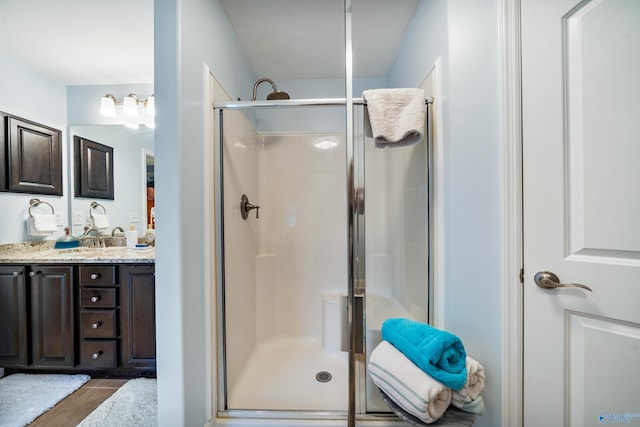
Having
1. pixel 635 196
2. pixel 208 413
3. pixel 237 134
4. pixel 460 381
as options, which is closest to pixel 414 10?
pixel 237 134

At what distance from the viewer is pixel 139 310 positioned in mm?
1584

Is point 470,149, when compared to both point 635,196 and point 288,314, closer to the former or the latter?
point 635,196

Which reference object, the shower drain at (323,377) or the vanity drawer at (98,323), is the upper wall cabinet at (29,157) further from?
the shower drain at (323,377)

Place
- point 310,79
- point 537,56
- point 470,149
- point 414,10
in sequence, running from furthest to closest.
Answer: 1. point 310,79
2. point 414,10
3. point 470,149
4. point 537,56

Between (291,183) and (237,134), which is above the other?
(237,134)

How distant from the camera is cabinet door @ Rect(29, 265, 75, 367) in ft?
5.23

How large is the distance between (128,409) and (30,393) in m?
0.74

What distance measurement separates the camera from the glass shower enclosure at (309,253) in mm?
1195

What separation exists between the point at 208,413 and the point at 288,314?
84cm

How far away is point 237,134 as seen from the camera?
1466 mm

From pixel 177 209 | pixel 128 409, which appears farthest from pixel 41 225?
pixel 177 209

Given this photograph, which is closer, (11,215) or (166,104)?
(166,104)

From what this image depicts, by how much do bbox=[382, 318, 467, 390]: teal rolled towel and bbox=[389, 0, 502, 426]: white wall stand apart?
0.80ft

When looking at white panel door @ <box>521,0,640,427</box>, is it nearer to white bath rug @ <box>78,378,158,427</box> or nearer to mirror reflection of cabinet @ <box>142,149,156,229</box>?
white bath rug @ <box>78,378,158,427</box>
